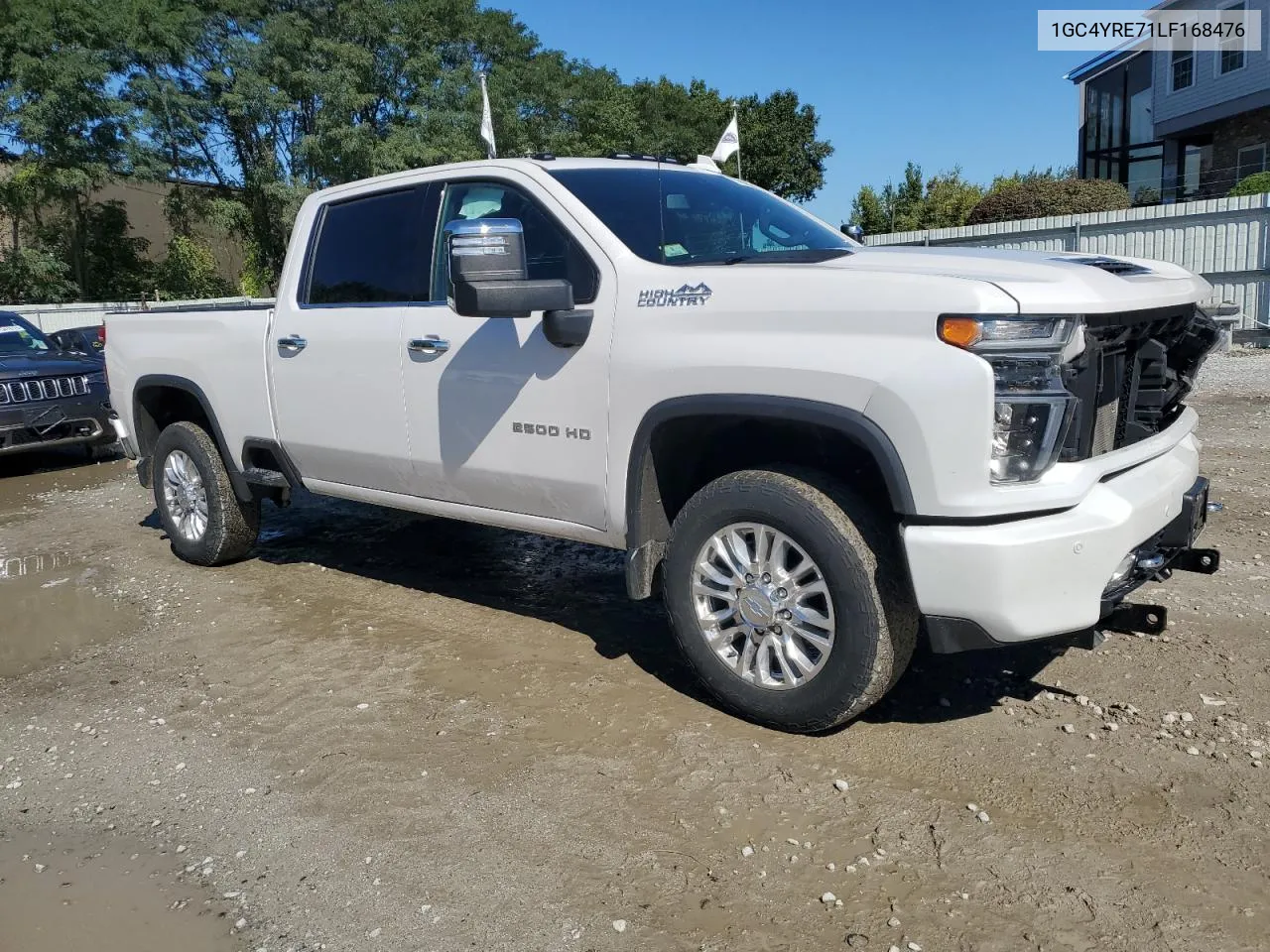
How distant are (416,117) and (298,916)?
2970 cm

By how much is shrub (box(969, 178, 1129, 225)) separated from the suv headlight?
17.1 meters

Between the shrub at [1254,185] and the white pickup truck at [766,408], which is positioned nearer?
the white pickup truck at [766,408]

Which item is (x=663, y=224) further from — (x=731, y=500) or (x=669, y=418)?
(x=731, y=500)

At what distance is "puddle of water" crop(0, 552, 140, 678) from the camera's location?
5.07 metres

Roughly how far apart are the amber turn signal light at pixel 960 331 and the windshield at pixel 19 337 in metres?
10.4

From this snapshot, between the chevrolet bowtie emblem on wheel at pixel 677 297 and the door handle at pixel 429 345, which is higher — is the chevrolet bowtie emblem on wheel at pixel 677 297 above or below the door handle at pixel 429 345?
above

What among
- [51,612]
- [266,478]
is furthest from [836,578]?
[51,612]

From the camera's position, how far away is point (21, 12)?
26.1 meters

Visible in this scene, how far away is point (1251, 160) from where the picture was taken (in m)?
23.5

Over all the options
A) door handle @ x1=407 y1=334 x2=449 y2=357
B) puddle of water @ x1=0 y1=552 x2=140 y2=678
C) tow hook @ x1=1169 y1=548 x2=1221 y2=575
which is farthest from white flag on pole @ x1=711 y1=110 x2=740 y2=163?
puddle of water @ x1=0 y1=552 x2=140 y2=678

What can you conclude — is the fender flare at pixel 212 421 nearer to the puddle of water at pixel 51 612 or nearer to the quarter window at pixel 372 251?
the puddle of water at pixel 51 612

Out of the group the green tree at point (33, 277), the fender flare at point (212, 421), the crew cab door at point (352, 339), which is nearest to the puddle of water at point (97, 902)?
the crew cab door at point (352, 339)

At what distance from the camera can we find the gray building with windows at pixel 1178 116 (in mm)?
22891

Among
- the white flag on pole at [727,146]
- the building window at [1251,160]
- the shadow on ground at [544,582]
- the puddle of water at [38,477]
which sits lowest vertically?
the shadow on ground at [544,582]
